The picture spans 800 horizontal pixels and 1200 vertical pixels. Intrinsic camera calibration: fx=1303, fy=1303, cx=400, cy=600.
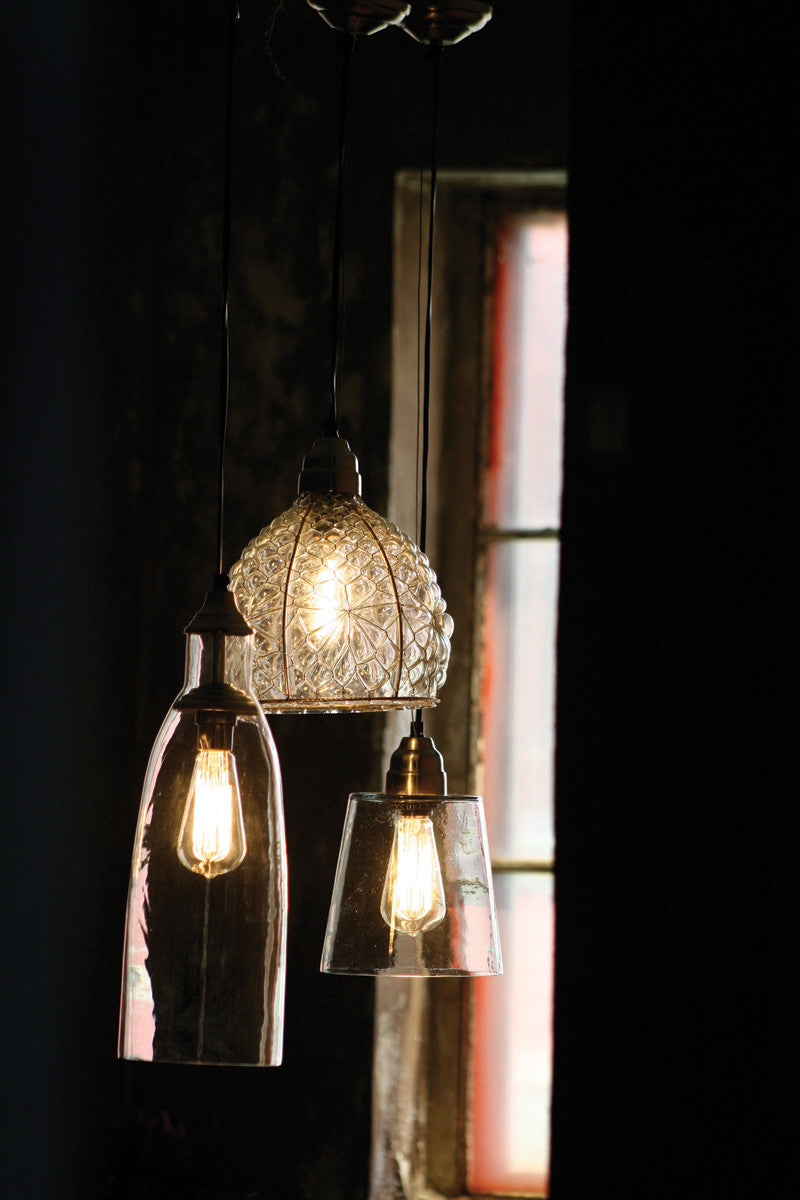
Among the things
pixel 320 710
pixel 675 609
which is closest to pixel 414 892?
pixel 320 710

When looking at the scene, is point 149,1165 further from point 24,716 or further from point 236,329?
point 236,329

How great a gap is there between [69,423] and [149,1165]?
126 cm

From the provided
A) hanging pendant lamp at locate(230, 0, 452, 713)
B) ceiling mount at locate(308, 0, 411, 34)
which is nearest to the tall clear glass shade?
→ hanging pendant lamp at locate(230, 0, 452, 713)

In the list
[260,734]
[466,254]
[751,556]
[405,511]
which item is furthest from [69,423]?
[751,556]

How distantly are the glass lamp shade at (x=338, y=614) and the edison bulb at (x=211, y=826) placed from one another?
258 millimetres

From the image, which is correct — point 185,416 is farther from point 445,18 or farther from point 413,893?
point 413,893

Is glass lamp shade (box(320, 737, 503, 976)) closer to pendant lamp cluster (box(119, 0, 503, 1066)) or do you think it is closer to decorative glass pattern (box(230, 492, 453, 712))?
pendant lamp cluster (box(119, 0, 503, 1066))

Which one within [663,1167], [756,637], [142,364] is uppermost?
[142,364]

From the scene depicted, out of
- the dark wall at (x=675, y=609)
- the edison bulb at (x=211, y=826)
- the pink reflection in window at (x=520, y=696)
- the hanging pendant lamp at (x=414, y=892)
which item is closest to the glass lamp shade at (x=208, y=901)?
the edison bulb at (x=211, y=826)

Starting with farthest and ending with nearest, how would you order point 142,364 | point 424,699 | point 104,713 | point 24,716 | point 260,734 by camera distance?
1. point 142,364
2. point 104,713
3. point 24,716
4. point 424,699
5. point 260,734

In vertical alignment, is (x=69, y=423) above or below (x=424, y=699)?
above

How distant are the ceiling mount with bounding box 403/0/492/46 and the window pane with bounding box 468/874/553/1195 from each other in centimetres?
150

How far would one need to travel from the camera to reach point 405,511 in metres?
2.38

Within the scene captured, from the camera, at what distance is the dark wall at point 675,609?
2.32 feet
